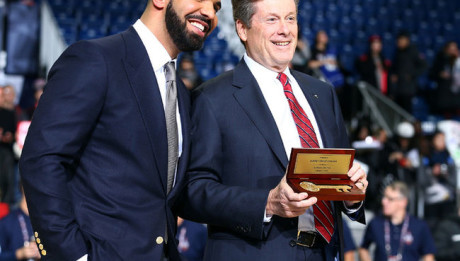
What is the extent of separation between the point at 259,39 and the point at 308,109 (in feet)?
1.15

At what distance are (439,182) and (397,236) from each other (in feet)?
8.32

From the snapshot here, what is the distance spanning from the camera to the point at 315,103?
107 inches

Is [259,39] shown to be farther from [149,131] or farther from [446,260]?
[446,260]

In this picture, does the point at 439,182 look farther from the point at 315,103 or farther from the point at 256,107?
the point at 256,107

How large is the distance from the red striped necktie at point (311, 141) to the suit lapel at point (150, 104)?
1.84 ft

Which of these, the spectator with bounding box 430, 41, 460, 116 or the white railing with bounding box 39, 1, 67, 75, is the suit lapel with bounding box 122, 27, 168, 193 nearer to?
the white railing with bounding box 39, 1, 67, 75

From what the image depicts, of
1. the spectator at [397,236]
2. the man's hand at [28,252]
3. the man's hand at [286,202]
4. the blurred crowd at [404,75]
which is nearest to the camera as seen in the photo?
the man's hand at [286,202]

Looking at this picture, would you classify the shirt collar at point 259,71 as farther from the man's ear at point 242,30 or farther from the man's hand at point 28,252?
the man's hand at point 28,252

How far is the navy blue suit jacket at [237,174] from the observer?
238 cm

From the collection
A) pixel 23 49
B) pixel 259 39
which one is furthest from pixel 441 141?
pixel 259 39

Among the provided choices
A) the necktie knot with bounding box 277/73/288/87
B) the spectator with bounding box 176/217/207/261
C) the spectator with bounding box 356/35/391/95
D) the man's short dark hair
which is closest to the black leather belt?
the necktie knot with bounding box 277/73/288/87

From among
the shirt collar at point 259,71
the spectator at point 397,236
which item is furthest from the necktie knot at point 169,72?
the spectator at point 397,236

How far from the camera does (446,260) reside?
6164mm

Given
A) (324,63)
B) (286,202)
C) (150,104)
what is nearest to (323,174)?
(286,202)
